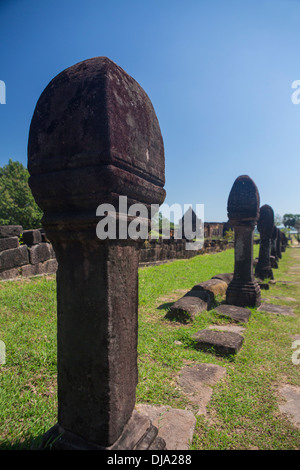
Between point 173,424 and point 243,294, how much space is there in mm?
4290

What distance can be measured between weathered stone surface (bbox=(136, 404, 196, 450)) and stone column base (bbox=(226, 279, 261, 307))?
13.3 feet

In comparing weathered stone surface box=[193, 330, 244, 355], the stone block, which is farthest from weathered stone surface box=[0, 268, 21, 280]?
weathered stone surface box=[193, 330, 244, 355]

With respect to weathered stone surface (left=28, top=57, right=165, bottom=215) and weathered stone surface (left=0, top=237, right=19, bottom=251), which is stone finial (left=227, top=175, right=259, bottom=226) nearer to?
weathered stone surface (left=0, top=237, right=19, bottom=251)

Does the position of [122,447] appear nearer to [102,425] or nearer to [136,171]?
[102,425]

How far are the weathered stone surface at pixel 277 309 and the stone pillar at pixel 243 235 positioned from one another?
5.9 inches

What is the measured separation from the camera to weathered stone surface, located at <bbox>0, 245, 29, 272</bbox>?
570 centimetres

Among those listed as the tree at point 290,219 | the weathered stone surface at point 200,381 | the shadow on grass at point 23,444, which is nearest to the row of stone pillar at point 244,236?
the weathered stone surface at point 200,381

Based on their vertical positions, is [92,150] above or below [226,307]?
above

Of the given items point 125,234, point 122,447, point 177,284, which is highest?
point 125,234

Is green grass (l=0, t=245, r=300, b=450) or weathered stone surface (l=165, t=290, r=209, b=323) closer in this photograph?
green grass (l=0, t=245, r=300, b=450)

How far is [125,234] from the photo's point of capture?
4.54 ft
